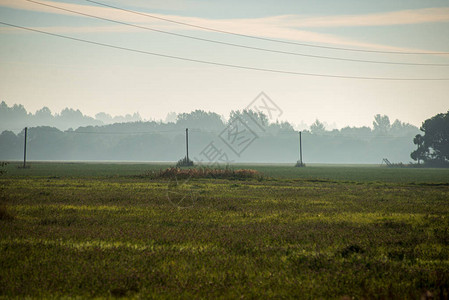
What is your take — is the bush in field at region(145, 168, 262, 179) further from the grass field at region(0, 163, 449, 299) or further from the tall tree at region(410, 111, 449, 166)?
the tall tree at region(410, 111, 449, 166)

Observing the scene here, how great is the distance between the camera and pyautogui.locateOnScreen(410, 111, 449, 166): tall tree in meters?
111

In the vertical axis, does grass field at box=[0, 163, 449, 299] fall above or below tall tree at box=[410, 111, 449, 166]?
below

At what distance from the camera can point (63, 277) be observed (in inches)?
343

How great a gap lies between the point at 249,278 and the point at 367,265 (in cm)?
286

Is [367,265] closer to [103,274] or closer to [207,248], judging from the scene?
[207,248]

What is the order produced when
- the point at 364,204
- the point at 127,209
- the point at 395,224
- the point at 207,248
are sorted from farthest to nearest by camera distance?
the point at 364,204 → the point at 127,209 → the point at 395,224 → the point at 207,248

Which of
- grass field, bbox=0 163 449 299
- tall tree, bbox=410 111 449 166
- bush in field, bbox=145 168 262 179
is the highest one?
tall tree, bbox=410 111 449 166

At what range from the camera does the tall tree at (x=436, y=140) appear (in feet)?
365

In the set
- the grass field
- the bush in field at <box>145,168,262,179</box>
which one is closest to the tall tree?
the bush in field at <box>145,168,262,179</box>

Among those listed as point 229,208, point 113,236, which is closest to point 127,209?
point 229,208

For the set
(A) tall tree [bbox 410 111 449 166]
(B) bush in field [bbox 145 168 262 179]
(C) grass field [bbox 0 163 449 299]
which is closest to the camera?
(C) grass field [bbox 0 163 449 299]

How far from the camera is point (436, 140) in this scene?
112m

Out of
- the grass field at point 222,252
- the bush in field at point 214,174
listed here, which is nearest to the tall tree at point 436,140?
the bush in field at point 214,174

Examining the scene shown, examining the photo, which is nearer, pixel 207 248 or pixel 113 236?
pixel 207 248
